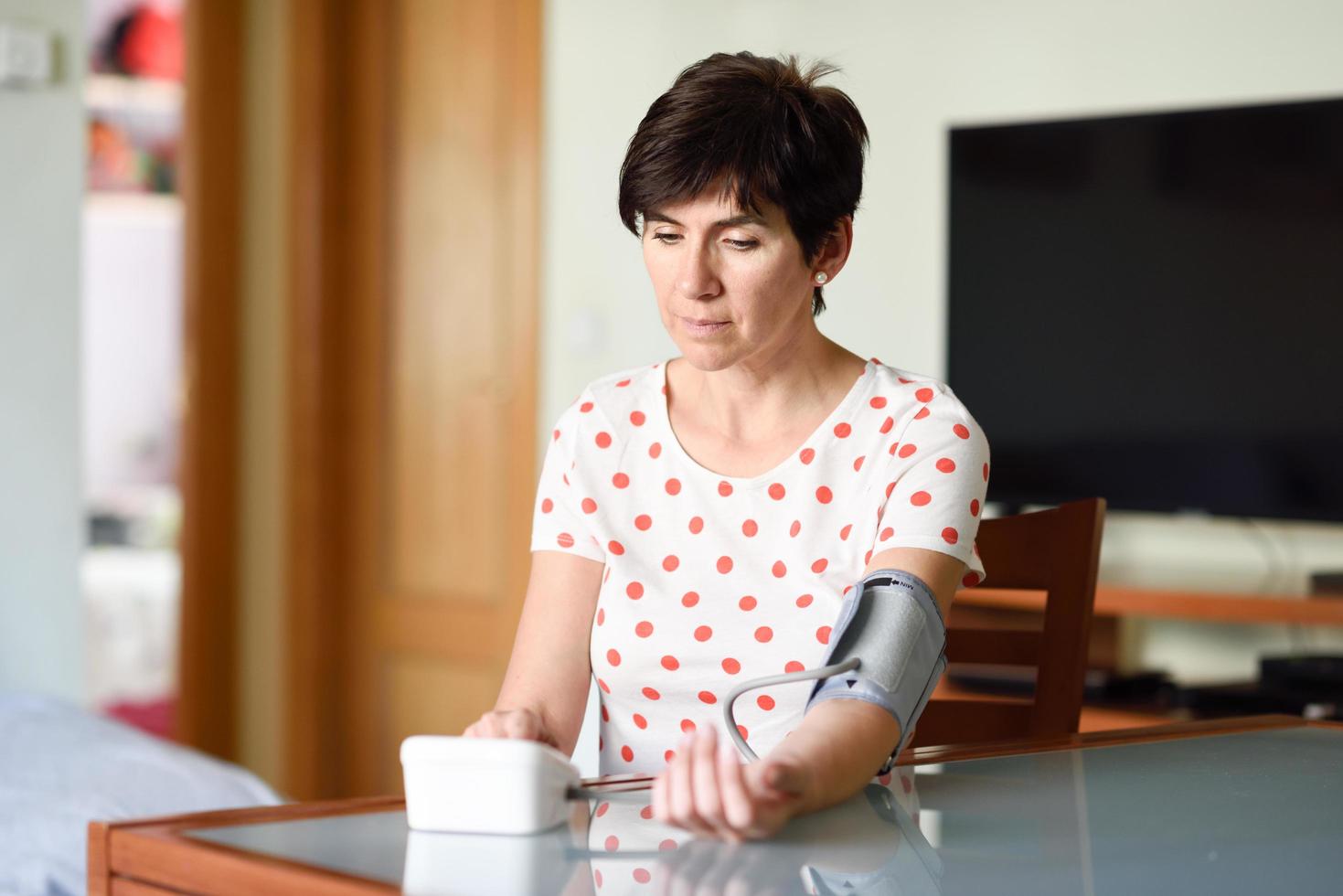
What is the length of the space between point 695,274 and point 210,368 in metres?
3.06

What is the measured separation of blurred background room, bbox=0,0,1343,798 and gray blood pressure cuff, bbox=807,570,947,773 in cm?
161

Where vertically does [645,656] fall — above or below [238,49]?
below

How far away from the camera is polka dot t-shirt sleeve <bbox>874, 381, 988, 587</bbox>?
119 centimetres

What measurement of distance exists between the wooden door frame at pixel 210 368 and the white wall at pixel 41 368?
71 cm

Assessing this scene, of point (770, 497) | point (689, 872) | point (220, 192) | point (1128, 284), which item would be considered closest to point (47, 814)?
point (770, 497)

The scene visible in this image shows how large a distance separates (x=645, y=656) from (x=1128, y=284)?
177 cm

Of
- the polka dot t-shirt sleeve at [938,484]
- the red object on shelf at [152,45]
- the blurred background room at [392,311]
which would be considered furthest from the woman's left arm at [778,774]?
the red object on shelf at [152,45]

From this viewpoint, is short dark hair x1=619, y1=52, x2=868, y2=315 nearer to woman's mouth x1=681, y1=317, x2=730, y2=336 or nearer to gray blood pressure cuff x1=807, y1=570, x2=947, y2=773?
woman's mouth x1=681, y1=317, x2=730, y2=336

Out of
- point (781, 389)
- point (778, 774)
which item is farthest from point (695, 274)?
point (778, 774)

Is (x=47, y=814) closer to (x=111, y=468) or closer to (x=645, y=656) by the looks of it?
(x=645, y=656)

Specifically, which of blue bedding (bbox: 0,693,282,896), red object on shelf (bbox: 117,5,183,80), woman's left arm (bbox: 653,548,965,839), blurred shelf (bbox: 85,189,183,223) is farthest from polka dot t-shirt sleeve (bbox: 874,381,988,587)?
red object on shelf (bbox: 117,5,183,80)

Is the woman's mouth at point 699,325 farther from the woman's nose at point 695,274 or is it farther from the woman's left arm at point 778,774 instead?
the woman's left arm at point 778,774

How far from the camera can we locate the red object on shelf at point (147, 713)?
4.48 meters

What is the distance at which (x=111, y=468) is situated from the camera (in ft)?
14.8
